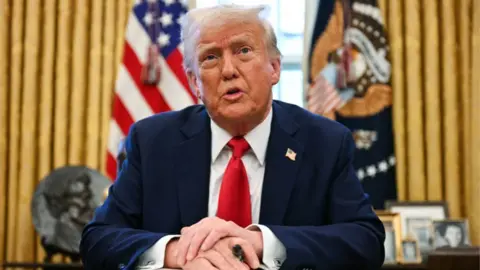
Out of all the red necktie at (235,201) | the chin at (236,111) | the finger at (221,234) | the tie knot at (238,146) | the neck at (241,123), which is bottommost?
the finger at (221,234)

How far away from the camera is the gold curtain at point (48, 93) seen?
4211 millimetres

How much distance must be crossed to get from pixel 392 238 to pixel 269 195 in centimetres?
188

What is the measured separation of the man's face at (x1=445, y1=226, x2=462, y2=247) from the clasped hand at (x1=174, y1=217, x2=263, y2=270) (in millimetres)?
2254

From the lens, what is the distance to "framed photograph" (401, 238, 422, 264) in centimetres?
347

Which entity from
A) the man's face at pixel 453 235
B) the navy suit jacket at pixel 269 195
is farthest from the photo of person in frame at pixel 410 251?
the navy suit jacket at pixel 269 195

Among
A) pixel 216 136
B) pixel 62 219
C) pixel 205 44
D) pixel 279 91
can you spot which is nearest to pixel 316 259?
pixel 216 136

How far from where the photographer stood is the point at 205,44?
188 centimetres

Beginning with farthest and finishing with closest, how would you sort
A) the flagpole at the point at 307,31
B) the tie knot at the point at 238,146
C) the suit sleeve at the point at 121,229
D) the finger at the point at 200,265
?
1. the flagpole at the point at 307,31
2. the tie knot at the point at 238,146
3. the suit sleeve at the point at 121,229
4. the finger at the point at 200,265

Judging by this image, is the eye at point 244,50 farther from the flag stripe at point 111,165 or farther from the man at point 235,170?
the flag stripe at point 111,165

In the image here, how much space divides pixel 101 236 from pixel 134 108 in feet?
8.16

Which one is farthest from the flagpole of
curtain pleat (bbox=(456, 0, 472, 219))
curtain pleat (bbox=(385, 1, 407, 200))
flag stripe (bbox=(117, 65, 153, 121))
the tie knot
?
the tie knot

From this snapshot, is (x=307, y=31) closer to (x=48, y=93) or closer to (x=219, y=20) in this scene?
(x=48, y=93)

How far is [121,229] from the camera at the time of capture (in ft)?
5.90

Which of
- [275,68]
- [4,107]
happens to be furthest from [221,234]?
[4,107]
